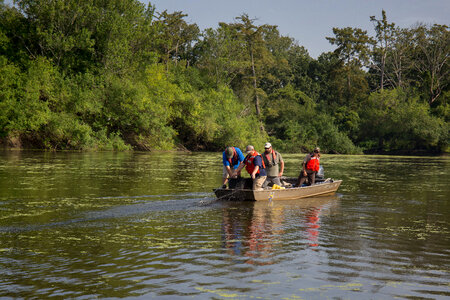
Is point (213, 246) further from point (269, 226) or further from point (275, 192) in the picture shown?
point (275, 192)

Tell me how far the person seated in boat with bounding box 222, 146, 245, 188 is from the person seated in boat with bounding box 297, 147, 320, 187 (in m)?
2.52

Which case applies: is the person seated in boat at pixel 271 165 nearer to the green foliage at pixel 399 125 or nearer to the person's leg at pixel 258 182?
the person's leg at pixel 258 182

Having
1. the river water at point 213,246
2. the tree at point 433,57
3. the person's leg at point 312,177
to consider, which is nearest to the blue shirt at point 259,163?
the river water at point 213,246

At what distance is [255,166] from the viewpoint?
45.9 ft

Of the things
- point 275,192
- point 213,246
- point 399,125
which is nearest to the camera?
point 213,246

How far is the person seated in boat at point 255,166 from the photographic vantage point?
14016 millimetres

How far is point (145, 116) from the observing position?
4447 cm

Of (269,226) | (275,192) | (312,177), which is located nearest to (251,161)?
(275,192)

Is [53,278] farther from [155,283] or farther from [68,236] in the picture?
[68,236]

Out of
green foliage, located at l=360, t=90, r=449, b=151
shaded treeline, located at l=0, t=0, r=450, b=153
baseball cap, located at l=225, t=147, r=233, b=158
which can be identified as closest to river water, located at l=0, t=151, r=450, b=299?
baseball cap, located at l=225, t=147, r=233, b=158

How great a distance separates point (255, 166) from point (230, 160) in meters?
1.01

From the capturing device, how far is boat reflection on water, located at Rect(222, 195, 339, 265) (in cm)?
791

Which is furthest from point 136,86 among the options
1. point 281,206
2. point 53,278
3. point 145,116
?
point 53,278

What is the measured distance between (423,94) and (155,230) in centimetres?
6237
